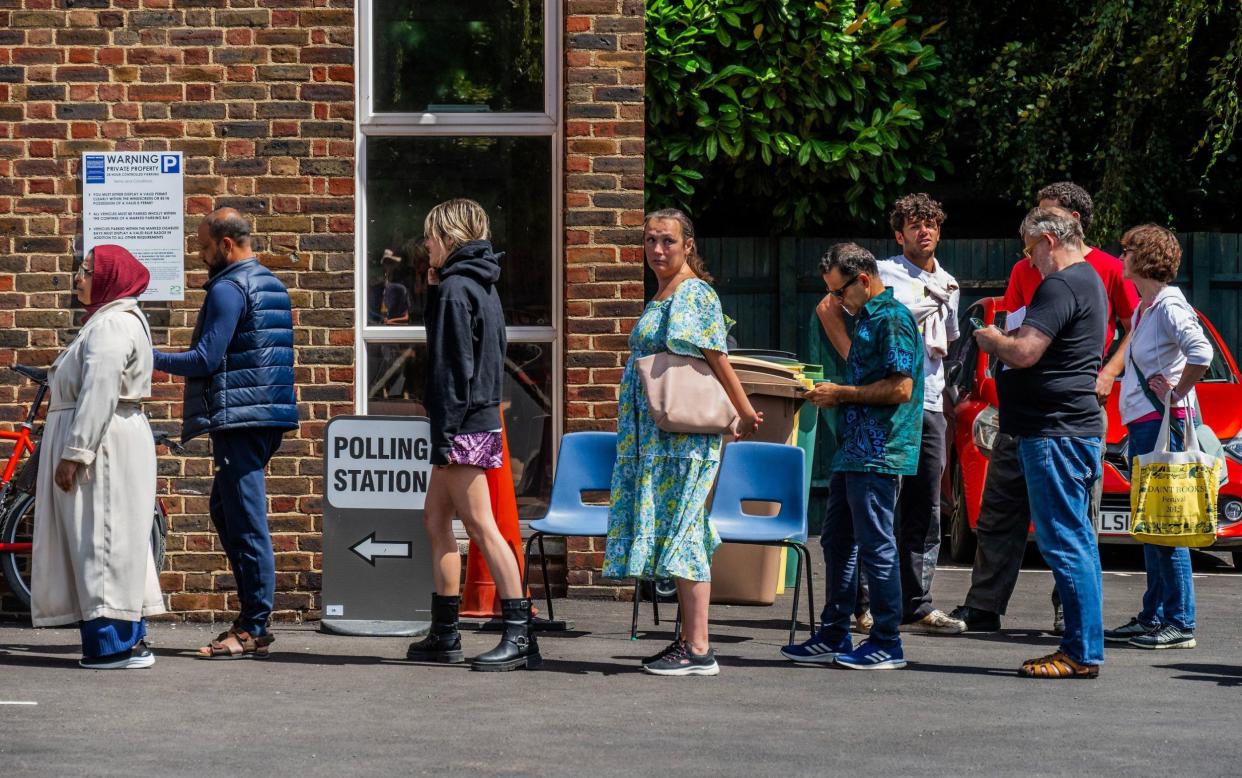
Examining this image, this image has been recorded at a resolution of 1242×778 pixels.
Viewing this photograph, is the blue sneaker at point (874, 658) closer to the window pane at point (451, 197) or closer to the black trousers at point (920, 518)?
the black trousers at point (920, 518)

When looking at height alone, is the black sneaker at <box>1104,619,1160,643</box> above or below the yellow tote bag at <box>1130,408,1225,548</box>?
below

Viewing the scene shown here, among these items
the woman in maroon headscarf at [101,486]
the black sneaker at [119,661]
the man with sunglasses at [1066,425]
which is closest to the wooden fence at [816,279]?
the man with sunglasses at [1066,425]

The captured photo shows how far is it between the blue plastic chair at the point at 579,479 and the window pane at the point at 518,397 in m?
0.61

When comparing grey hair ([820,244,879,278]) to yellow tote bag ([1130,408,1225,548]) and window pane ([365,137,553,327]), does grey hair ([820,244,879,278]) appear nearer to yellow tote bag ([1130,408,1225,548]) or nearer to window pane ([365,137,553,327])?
yellow tote bag ([1130,408,1225,548])

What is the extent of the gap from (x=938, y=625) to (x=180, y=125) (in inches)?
178

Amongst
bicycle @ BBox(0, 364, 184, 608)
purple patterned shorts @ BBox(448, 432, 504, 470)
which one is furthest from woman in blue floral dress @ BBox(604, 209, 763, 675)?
bicycle @ BBox(0, 364, 184, 608)

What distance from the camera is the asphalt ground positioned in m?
5.89

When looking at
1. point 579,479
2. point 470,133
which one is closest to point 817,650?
point 579,479

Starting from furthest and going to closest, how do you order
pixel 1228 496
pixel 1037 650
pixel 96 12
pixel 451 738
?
1. pixel 1228 496
2. pixel 96 12
3. pixel 1037 650
4. pixel 451 738

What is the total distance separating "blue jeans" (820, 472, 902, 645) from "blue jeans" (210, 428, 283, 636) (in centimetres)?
250

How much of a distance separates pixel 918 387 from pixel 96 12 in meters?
4.55

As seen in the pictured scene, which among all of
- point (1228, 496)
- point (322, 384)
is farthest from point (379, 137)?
point (1228, 496)

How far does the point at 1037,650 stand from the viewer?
27.7ft

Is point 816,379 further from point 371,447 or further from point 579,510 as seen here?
point 371,447
